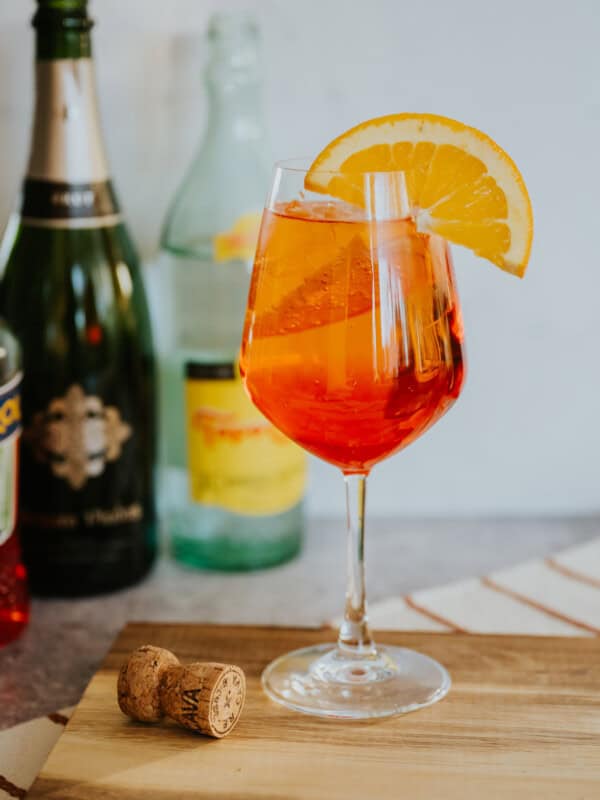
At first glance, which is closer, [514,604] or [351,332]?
[351,332]

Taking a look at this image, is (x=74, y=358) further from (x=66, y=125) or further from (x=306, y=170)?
(x=306, y=170)

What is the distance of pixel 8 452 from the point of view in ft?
3.36

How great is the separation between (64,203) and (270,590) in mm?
436

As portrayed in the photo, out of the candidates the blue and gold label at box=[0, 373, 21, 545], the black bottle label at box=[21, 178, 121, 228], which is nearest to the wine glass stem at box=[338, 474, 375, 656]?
the blue and gold label at box=[0, 373, 21, 545]

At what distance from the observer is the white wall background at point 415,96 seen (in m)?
1.28

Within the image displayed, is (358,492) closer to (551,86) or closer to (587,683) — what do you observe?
(587,683)

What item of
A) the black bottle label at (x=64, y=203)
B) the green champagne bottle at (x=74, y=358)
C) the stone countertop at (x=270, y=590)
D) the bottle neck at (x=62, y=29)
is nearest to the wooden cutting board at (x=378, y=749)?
the stone countertop at (x=270, y=590)

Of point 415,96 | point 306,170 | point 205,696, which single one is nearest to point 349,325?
point 306,170

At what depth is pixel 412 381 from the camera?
0.80m

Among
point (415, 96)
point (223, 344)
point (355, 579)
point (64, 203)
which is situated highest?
point (415, 96)

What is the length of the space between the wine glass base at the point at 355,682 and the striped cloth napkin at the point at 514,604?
14cm

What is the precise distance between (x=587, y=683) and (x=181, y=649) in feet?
1.02

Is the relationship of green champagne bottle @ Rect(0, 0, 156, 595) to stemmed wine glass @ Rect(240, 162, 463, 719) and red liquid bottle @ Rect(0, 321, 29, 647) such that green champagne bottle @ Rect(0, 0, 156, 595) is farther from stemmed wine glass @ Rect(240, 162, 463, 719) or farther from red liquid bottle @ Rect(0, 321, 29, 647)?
stemmed wine glass @ Rect(240, 162, 463, 719)

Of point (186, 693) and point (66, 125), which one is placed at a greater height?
point (66, 125)
